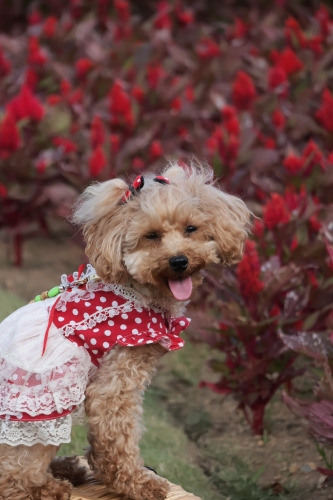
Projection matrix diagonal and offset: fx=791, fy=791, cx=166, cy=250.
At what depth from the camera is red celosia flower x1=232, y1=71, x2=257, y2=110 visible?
6010 millimetres

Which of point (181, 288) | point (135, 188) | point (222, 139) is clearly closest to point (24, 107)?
point (222, 139)

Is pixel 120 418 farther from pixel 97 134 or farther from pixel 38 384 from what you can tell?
pixel 97 134

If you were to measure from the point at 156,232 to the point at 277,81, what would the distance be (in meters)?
4.03

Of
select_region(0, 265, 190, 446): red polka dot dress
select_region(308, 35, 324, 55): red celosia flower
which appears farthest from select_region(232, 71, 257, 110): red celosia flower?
select_region(0, 265, 190, 446): red polka dot dress

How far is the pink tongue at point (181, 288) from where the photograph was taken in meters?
2.74

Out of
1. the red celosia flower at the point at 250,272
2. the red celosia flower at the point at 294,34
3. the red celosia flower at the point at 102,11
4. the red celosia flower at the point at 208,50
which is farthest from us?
the red celosia flower at the point at 102,11

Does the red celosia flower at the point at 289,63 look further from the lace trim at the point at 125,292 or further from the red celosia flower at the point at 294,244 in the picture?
the lace trim at the point at 125,292

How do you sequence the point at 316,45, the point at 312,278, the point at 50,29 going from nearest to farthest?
the point at 312,278
the point at 316,45
the point at 50,29

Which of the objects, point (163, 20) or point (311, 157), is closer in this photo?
point (311, 157)

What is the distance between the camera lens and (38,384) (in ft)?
8.96

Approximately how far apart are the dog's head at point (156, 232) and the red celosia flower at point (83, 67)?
430 cm

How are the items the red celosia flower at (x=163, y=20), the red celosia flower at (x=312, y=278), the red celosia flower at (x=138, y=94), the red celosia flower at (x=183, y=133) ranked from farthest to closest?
the red celosia flower at (x=163, y=20), the red celosia flower at (x=138, y=94), the red celosia flower at (x=183, y=133), the red celosia flower at (x=312, y=278)


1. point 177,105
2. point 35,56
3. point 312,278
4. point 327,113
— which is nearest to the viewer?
point 312,278

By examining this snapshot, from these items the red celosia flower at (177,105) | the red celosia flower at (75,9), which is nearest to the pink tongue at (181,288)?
the red celosia flower at (177,105)
